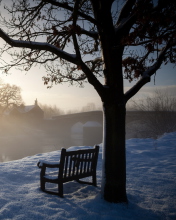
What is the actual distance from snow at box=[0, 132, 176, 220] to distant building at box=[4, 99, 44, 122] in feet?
175

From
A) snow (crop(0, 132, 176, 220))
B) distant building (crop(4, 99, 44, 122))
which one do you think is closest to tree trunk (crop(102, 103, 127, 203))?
snow (crop(0, 132, 176, 220))

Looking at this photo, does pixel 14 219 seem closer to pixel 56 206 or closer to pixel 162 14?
pixel 56 206

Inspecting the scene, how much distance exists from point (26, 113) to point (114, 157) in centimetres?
5802

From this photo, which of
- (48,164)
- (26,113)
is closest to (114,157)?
(48,164)

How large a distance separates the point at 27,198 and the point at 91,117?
4286cm

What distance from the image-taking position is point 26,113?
58.8m

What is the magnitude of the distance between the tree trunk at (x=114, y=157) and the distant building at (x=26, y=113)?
5543 centimetres

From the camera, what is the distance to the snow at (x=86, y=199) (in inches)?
130

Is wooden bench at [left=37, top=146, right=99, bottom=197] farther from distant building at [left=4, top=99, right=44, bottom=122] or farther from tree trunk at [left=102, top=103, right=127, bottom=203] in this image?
distant building at [left=4, top=99, right=44, bottom=122]

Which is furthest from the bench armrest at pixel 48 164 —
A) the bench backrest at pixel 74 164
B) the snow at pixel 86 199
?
the snow at pixel 86 199

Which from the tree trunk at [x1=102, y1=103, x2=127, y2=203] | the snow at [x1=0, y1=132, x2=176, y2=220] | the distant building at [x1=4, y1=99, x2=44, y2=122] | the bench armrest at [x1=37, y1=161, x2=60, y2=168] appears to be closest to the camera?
the snow at [x1=0, y1=132, x2=176, y2=220]

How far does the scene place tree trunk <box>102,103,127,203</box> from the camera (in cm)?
388

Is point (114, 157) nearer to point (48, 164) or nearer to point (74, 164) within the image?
point (74, 164)

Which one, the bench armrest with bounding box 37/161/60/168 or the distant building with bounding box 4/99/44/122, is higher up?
the distant building with bounding box 4/99/44/122
